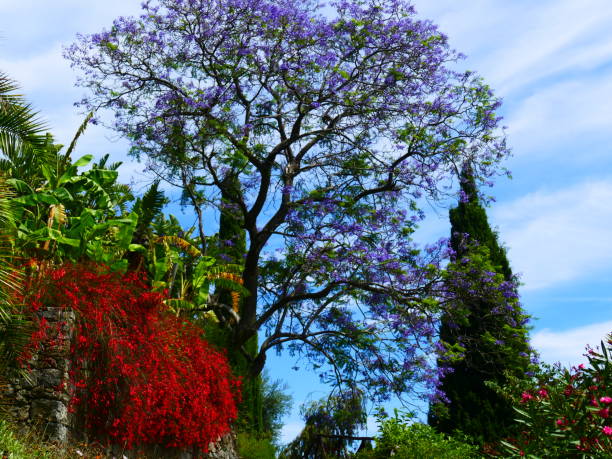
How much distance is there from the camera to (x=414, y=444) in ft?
32.9

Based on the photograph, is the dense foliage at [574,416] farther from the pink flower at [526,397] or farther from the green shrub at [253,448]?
the green shrub at [253,448]

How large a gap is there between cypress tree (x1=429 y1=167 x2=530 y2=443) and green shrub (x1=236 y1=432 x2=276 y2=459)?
3342mm

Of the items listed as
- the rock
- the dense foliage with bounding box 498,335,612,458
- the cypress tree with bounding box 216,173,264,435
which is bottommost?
the rock

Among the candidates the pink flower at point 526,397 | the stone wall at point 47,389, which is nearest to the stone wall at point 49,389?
the stone wall at point 47,389

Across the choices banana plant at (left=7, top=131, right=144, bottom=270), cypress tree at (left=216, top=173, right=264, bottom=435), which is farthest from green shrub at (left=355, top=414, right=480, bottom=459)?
banana plant at (left=7, top=131, right=144, bottom=270)

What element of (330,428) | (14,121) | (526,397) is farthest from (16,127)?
(330,428)

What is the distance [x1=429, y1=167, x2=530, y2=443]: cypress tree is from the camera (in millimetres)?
12164

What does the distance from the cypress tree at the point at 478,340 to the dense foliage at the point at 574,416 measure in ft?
23.7

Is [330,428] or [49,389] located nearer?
[49,389]

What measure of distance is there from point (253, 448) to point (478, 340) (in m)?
4.94

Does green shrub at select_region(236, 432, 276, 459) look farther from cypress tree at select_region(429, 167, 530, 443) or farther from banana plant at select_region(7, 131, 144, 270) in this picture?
banana plant at select_region(7, 131, 144, 270)

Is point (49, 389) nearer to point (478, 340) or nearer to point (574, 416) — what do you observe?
point (574, 416)

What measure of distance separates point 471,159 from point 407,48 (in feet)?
8.49

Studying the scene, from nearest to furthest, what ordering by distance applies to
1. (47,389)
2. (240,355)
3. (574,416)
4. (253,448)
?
(574,416)
(47,389)
(253,448)
(240,355)
